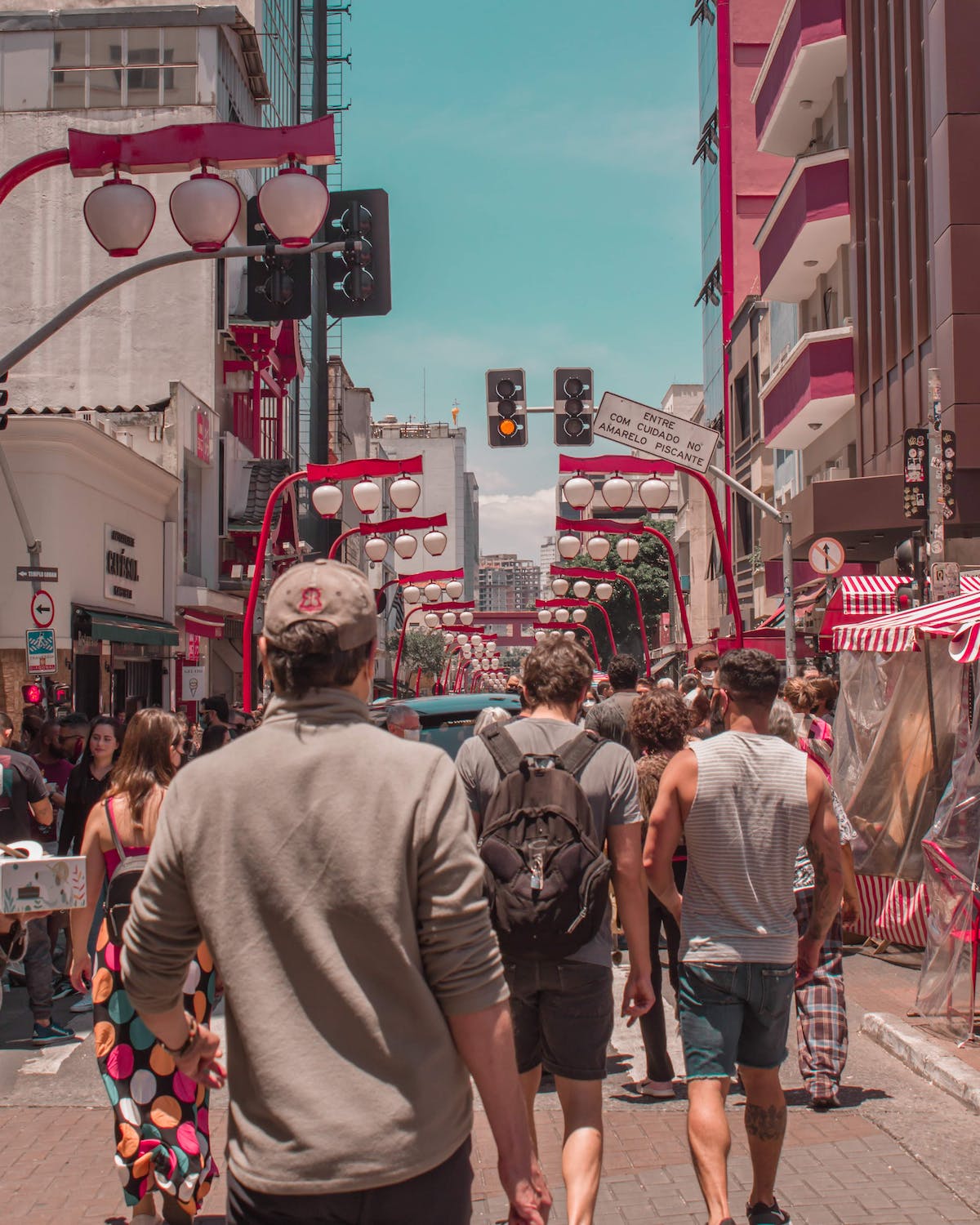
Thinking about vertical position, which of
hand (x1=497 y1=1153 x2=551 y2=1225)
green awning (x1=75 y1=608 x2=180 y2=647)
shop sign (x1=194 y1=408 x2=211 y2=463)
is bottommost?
hand (x1=497 y1=1153 x2=551 y2=1225)

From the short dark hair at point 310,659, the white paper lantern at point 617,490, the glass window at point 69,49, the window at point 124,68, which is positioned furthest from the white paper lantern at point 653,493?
the glass window at point 69,49

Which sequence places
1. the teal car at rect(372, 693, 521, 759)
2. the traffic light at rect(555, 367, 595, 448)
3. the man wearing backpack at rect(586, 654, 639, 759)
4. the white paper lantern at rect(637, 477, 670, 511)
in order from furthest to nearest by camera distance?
the white paper lantern at rect(637, 477, 670, 511), the traffic light at rect(555, 367, 595, 448), the teal car at rect(372, 693, 521, 759), the man wearing backpack at rect(586, 654, 639, 759)

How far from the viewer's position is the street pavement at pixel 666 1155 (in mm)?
5000

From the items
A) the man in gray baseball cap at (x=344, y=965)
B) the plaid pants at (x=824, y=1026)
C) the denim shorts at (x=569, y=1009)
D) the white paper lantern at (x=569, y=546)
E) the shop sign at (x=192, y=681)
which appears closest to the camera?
the man in gray baseball cap at (x=344, y=965)

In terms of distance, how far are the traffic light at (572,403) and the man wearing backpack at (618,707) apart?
743cm

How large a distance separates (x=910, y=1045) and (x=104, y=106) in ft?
116

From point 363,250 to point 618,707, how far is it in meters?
6.35

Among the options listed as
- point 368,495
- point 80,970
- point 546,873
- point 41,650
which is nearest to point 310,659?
point 546,873

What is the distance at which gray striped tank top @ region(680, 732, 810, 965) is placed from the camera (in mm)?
4602

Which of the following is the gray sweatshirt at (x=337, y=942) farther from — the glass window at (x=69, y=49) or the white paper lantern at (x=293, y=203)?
the glass window at (x=69, y=49)

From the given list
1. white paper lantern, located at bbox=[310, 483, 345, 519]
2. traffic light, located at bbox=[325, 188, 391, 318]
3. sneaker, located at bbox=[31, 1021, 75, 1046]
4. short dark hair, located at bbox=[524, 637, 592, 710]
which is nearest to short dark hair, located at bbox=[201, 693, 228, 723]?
traffic light, located at bbox=[325, 188, 391, 318]

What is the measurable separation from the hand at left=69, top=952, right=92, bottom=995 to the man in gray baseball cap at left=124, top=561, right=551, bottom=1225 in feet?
10.9

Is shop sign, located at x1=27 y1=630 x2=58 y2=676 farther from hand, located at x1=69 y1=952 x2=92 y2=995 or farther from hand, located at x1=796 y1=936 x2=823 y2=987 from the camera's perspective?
hand, located at x1=796 y1=936 x2=823 y2=987

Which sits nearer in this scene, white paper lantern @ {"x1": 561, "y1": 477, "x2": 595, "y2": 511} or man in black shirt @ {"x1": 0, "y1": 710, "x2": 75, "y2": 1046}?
man in black shirt @ {"x1": 0, "y1": 710, "x2": 75, "y2": 1046}
